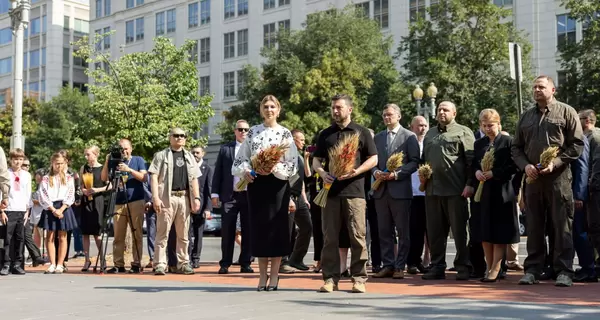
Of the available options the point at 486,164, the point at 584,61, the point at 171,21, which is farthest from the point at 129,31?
the point at 486,164

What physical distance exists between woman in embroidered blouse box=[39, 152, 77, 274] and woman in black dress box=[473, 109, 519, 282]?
6401 mm

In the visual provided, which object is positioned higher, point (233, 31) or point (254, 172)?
point (233, 31)

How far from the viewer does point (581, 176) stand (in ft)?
31.9

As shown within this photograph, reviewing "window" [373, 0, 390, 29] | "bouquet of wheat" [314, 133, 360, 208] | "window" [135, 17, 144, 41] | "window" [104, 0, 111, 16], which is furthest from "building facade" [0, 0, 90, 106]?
"bouquet of wheat" [314, 133, 360, 208]

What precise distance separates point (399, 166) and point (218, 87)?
5376 cm

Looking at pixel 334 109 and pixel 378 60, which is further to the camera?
pixel 378 60

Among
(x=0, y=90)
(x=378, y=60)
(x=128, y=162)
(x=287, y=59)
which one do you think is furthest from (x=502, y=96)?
(x=0, y=90)

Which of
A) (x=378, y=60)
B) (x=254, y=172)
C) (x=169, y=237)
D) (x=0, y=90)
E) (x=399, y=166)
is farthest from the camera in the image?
(x=0, y=90)

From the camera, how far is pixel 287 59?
43.8 m

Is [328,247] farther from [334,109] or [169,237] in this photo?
[169,237]

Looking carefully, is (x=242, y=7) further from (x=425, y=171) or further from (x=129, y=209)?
(x=425, y=171)

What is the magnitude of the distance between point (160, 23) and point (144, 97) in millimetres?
33528

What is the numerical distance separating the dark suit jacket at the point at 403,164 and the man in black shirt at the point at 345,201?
1.49 meters

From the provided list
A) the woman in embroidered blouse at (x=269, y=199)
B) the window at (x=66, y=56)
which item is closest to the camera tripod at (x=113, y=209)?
the woman in embroidered blouse at (x=269, y=199)
